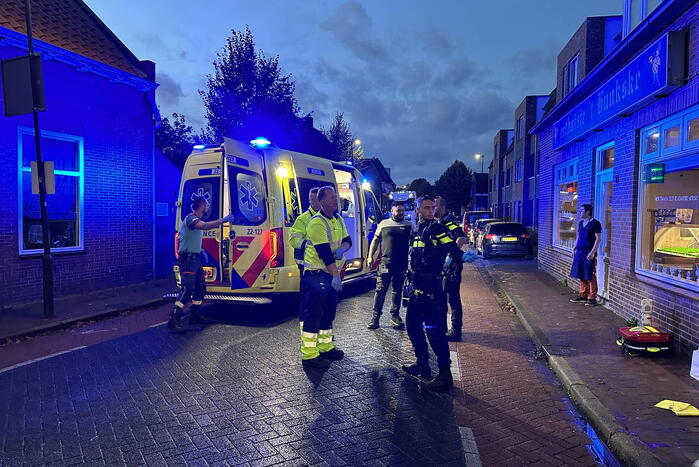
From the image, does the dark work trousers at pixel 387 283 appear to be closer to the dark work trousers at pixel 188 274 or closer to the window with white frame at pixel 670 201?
the dark work trousers at pixel 188 274

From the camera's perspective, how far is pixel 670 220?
6859 mm

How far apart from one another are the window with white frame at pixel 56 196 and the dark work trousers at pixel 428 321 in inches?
312

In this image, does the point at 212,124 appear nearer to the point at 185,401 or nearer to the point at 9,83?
the point at 9,83

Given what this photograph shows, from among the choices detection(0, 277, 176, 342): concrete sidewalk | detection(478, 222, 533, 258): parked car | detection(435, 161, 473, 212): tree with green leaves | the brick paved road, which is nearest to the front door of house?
the brick paved road

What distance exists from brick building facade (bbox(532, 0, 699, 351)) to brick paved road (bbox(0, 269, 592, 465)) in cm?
201

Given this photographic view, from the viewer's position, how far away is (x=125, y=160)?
11648 mm

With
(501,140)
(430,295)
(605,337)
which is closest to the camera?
(430,295)

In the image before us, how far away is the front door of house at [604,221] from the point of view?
9.16 m

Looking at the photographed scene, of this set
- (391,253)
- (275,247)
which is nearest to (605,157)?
(391,253)

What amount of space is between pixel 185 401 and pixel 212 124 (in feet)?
50.4

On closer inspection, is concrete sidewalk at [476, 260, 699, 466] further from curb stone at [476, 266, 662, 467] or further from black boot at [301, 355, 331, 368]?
black boot at [301, 355, 331, 368]

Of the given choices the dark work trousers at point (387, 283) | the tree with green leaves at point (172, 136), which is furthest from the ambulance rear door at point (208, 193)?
the tree with green leaves at point (172, 136)

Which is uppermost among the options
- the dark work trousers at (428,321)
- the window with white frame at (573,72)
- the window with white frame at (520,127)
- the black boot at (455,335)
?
the window with white frame at (520,127)

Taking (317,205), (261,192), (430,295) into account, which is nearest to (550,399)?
(430,295)
